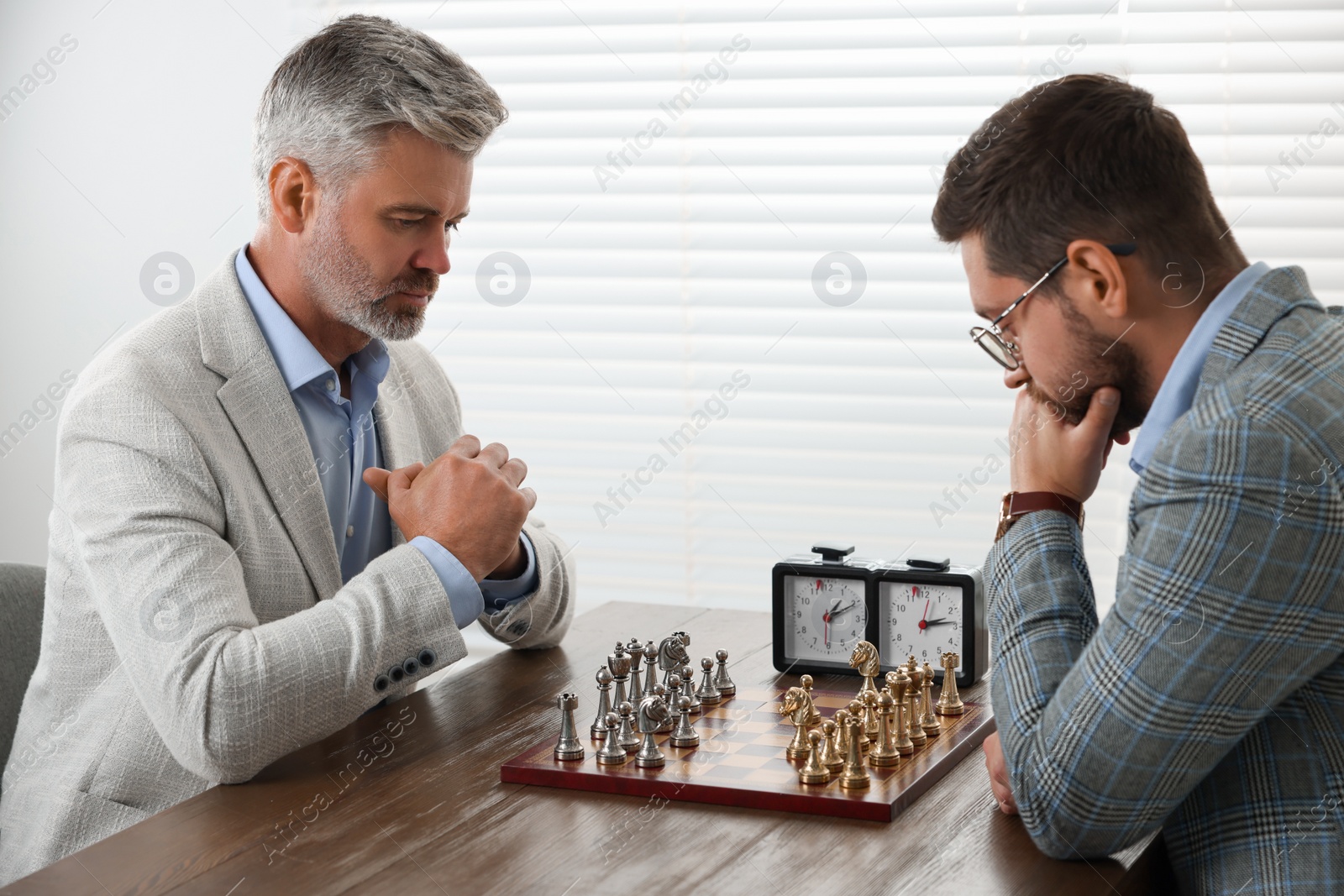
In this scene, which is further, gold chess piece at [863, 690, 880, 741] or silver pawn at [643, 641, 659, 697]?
silver pawn at [643, 641, 659, 697]

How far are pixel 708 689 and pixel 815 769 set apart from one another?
35cm

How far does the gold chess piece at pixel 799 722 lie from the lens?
1503 millimetres

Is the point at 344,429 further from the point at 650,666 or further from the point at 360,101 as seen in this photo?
the point at 650,666

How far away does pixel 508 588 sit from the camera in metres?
2.03

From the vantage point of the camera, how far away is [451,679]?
1923 millimetres

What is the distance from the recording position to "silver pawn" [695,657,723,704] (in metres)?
1.75

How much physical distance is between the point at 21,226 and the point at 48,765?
2266 mm

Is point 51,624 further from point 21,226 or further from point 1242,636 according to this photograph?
point 21,226

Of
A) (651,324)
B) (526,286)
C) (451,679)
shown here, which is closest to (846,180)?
(651,324)

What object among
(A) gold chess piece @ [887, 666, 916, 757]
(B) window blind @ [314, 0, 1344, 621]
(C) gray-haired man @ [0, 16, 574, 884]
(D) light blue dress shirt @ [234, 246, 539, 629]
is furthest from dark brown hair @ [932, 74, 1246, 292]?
(B) window blind @ [314, 0, 1344, 621]

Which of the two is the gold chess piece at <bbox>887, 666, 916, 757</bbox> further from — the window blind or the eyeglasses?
the window blind

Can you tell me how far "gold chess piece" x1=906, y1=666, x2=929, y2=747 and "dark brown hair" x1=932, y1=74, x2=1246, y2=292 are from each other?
524mm

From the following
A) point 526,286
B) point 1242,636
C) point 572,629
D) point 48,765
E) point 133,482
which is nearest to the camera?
point 1242,636

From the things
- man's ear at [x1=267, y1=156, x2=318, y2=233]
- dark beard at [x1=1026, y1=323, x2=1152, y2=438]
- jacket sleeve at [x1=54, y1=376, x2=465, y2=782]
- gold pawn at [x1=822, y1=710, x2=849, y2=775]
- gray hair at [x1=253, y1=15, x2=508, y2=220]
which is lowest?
gold pawn at [x1=822, y1=710, x2=849, y2=775]
